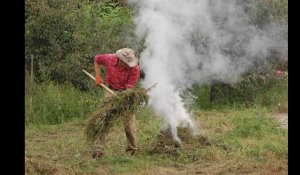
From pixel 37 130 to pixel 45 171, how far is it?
9.95ft

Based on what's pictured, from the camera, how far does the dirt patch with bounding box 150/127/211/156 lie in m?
8.18

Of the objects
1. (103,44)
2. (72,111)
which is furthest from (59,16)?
(72,111)

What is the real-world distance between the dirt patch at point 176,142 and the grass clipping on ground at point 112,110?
28.6 inches

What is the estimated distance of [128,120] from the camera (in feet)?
26.5

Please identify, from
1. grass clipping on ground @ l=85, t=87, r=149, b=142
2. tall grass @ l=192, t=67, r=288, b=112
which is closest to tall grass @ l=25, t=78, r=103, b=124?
tall grass @ l=192, t=67, r=288, b=112

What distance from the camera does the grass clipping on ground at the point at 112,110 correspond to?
25.4 feet

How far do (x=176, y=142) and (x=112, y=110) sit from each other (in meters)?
1.13

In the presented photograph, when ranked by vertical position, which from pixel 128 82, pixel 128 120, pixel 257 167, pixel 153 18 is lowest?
pixel 257 167

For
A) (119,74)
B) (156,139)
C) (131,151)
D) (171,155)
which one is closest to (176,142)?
(171,155)

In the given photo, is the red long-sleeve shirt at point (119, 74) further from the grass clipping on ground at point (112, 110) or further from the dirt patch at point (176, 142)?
the dirt patch at point (176, 142)

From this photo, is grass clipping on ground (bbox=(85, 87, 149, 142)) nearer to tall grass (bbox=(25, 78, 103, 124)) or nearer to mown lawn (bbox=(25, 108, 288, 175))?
mown lawn (bbox=(25, 108, 288, 175))

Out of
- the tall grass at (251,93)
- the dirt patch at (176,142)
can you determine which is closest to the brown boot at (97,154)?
the dirt patch at (176,142)

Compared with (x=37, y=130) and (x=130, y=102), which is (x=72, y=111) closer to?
(x=37, y=130)

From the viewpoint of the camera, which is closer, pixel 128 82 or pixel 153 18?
pixel 128 82
